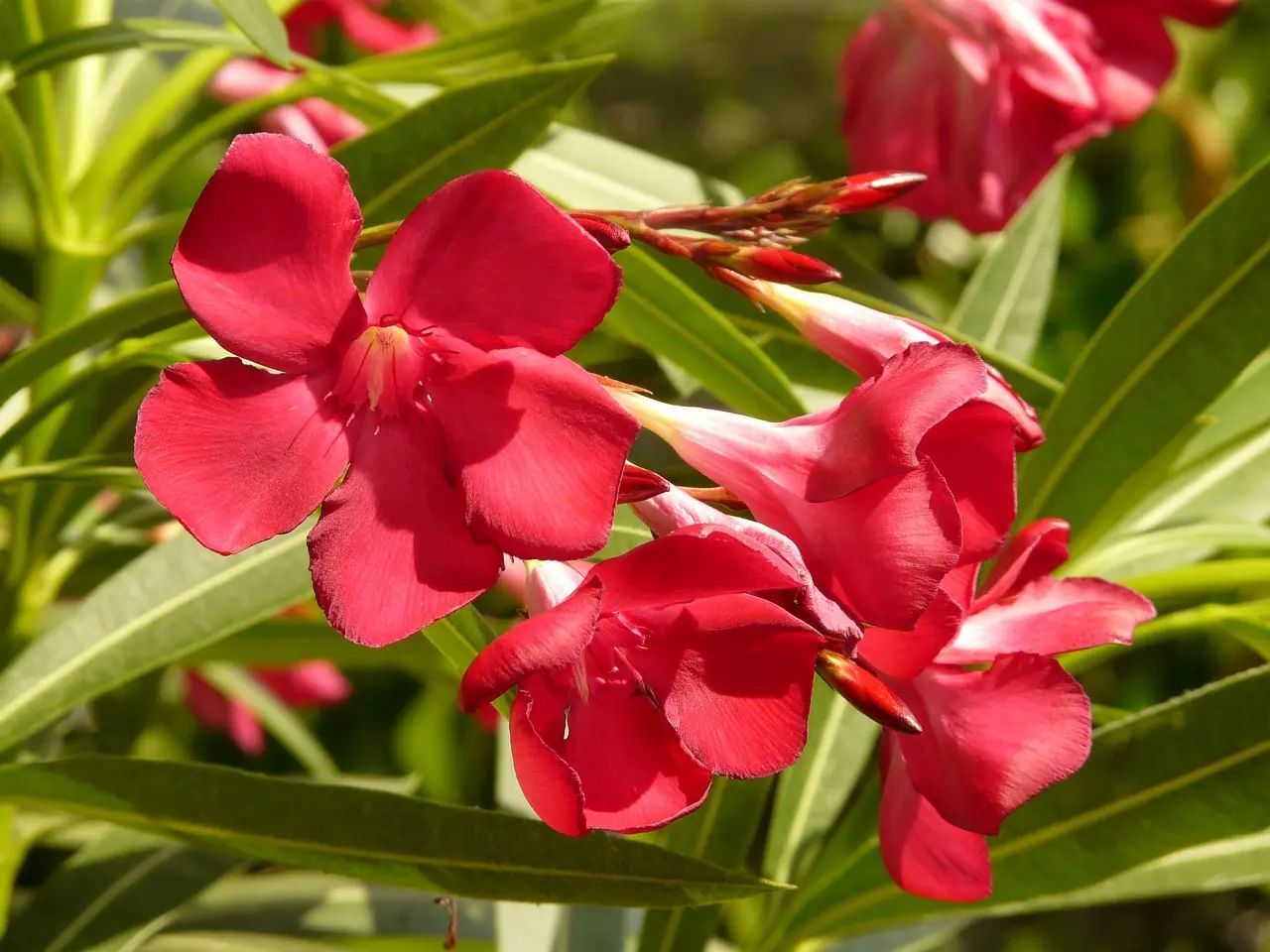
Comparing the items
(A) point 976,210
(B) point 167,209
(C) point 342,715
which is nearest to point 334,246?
(A) point 976,210

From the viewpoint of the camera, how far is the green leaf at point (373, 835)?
0.66 m

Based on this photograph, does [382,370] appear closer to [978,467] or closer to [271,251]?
[271,251]

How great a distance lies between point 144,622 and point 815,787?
48 cm

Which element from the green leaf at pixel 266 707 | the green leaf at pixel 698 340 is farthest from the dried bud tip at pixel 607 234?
the green leaf at pixel 266 707

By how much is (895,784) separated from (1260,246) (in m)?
0.39

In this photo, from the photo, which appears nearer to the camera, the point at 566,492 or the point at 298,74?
the point at 566,492

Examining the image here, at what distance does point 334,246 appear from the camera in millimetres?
542

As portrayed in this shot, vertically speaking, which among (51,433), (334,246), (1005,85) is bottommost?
(51,433)

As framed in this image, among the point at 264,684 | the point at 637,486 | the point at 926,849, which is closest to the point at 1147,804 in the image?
the point at 926,849

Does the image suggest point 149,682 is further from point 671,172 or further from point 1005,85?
point 1005,85

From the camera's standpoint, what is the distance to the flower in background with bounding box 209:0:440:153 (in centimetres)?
120

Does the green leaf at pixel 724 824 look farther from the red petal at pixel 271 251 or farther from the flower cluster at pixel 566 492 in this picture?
the red petal at pixel 271 251

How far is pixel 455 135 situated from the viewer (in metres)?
0.75

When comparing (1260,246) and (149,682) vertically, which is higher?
(1260,246)
